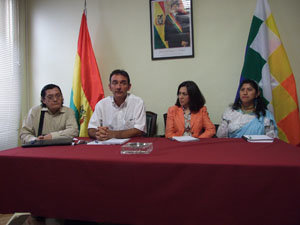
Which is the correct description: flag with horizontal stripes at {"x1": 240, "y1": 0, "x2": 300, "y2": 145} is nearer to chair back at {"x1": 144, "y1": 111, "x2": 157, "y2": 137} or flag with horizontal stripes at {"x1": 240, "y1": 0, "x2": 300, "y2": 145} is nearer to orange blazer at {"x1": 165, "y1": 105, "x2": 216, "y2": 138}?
orange blazer at {"x1": 165, "y1": 105, "x2": 216, "y2": 138}

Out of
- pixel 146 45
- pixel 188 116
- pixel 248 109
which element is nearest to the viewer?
pixel 248 109

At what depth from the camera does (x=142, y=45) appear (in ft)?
8.92

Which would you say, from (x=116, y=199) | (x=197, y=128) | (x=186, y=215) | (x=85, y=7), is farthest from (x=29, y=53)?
(x=186, y=215)

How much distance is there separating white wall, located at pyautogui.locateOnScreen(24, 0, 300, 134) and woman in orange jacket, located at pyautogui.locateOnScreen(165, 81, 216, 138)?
484 millimetres

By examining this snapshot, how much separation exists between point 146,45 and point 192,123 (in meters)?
1.29

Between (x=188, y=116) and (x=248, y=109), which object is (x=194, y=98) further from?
(x=248, y=109)

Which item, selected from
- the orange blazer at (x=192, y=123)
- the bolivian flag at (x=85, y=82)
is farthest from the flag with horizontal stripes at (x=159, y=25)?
the orange blazer at (x=192, y=123)

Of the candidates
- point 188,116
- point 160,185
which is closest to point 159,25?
point 188,116

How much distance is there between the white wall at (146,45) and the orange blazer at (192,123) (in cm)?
53

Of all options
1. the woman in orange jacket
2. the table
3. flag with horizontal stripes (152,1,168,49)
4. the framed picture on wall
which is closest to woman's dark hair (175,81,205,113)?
the woman in orange jacket

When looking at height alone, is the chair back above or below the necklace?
below

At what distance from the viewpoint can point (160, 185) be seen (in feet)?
3.30

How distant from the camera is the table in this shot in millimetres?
913

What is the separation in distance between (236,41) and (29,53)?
2.96 metres
